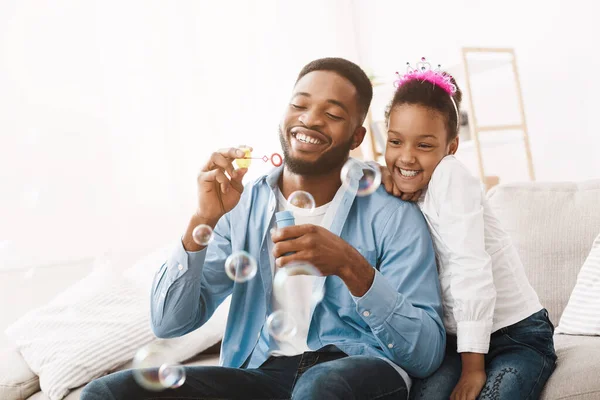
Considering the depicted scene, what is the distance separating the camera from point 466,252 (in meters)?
1.34

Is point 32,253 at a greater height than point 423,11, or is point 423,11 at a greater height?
point 423,11

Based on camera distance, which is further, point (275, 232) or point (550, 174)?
point (550, 174)

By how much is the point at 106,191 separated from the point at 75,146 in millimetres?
277

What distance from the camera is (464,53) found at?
11.6 feet

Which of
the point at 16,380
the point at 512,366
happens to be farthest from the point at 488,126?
the point at 16,380

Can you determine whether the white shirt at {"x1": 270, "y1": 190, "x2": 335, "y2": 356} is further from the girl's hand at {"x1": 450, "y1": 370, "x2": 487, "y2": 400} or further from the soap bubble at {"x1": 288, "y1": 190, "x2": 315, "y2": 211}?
the girl's hand at {"x1": 450, "y1": 370, "x2": 487, "y2": 400}

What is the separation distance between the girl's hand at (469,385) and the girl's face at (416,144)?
43cm

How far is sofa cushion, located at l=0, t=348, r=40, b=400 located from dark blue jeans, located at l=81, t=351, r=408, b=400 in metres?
0.85

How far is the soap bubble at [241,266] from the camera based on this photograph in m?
1.52

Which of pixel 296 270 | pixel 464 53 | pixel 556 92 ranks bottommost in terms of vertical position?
pixel 296 270

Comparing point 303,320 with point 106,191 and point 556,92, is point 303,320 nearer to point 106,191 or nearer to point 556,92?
point 106,191

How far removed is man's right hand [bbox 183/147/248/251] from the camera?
1387 mm

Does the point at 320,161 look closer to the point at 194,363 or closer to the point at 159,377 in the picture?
the point at 159,377

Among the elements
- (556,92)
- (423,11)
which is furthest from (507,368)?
(423,11)
